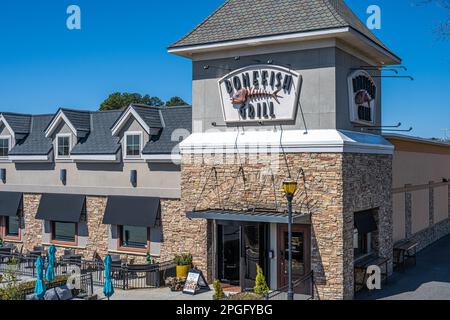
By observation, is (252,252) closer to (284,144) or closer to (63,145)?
(284,144)

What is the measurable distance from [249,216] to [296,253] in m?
2.49

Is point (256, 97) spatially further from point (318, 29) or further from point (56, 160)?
point (56, 160)

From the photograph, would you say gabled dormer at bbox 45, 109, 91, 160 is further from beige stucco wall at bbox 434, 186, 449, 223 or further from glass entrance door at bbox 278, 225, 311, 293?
beige stucco wall at bbox 434, 186, 449, 223

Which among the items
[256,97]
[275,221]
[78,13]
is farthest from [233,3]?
[275,221]

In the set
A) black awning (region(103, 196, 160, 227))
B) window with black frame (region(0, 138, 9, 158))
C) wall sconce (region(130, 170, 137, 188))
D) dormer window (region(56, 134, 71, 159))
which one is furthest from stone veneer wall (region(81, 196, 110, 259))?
window with black frame (region(0, 138, 9, 158))

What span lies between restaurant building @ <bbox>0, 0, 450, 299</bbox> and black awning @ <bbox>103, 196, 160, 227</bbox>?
0.20ft

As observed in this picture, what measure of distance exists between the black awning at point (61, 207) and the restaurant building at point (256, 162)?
0.06 metres

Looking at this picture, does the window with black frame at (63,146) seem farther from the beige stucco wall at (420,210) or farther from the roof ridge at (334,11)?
the beige stucco wall at (420,210)

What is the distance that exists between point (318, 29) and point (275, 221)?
7.06 metres

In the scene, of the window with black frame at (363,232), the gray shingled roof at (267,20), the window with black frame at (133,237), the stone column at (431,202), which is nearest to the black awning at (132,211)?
the window with black frame at (133,237)

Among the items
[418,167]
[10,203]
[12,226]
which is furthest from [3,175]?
[418,167]

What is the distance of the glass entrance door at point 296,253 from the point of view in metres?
19.7

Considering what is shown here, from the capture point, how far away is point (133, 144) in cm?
2609

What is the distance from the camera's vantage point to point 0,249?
2675 centimetres
